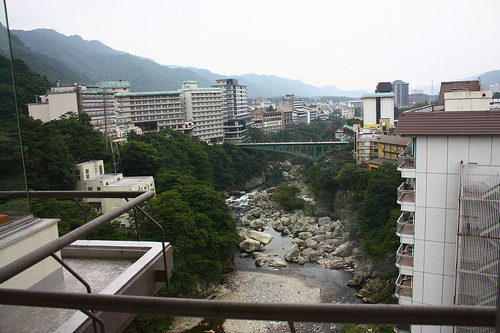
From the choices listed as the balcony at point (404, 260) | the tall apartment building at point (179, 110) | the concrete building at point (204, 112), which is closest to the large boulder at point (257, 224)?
the balcony at point (404, 260)

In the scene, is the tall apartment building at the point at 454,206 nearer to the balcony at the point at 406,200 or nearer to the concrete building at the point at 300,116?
the balcony at the point at 406,200

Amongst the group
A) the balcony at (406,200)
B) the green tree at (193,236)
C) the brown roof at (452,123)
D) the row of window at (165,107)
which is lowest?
the green tree at (193,236)

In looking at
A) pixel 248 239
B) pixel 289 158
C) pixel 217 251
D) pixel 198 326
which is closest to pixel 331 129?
pixel 289 158

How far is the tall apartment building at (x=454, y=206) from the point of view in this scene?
3.54 metres

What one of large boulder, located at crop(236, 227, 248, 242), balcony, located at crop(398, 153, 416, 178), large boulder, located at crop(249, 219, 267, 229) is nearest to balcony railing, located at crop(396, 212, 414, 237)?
balcony, located at crop(398, 153, 416, 178)

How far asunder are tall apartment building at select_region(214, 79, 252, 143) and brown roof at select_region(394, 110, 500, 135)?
24.0 meters

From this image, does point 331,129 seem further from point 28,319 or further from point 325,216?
point 28,319

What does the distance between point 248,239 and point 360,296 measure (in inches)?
161

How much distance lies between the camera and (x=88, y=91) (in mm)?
18797

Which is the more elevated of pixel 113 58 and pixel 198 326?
pixel 113 58

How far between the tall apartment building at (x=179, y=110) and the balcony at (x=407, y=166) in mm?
20453

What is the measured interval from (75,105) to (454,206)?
56.2 feet

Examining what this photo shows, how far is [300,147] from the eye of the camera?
20.4 meters

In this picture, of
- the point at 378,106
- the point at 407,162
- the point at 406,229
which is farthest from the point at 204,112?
the point at 406,229
